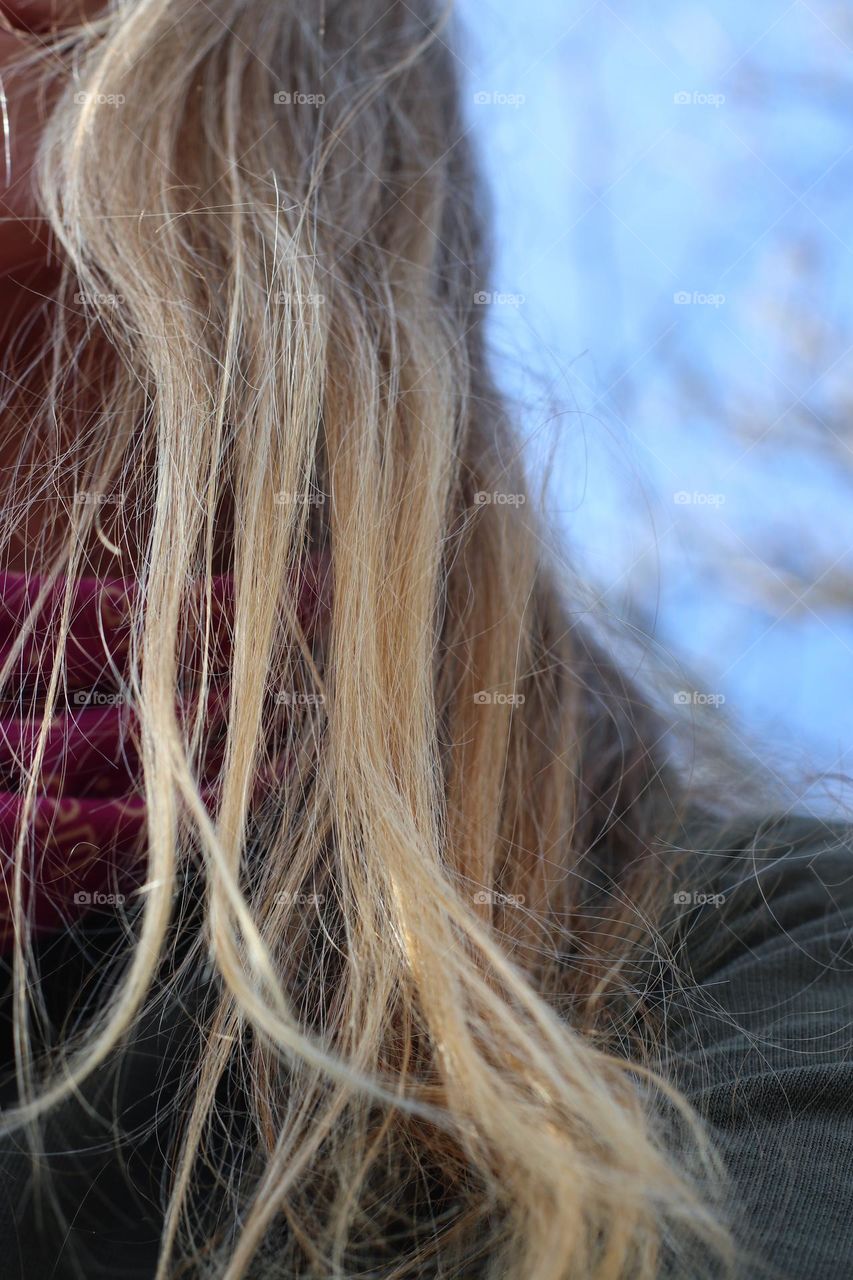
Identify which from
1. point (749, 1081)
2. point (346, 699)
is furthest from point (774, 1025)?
Result: point (346, 699)

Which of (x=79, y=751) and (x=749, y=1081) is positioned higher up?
(x=79, y=751)

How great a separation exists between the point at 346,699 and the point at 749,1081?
0.89 ft

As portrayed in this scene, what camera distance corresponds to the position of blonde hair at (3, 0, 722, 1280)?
15.1 inches

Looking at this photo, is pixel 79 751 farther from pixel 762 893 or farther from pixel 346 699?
pixel 762 893

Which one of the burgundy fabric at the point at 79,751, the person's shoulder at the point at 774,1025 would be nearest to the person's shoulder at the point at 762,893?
the person's shoulder at the point at 774,1025

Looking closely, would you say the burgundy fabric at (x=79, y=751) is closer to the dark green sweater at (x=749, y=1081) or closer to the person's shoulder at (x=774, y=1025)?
the dark green sweater at (x=749, y=1081)

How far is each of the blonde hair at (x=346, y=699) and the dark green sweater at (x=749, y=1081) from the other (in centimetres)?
2

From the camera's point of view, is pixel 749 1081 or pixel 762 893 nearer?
pixel 749 1081

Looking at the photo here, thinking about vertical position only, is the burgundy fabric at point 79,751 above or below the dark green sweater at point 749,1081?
above

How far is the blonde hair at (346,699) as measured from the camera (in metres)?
0.38

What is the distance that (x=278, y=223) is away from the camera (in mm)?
572

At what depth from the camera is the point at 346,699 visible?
486 mm

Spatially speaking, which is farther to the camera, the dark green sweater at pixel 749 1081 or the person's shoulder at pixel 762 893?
the person's shoulder at pixel 762 893

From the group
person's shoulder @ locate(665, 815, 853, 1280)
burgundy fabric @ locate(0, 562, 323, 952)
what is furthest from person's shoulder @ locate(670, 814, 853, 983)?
burgundy fabric @ locate(0, 562, 323, 952)
